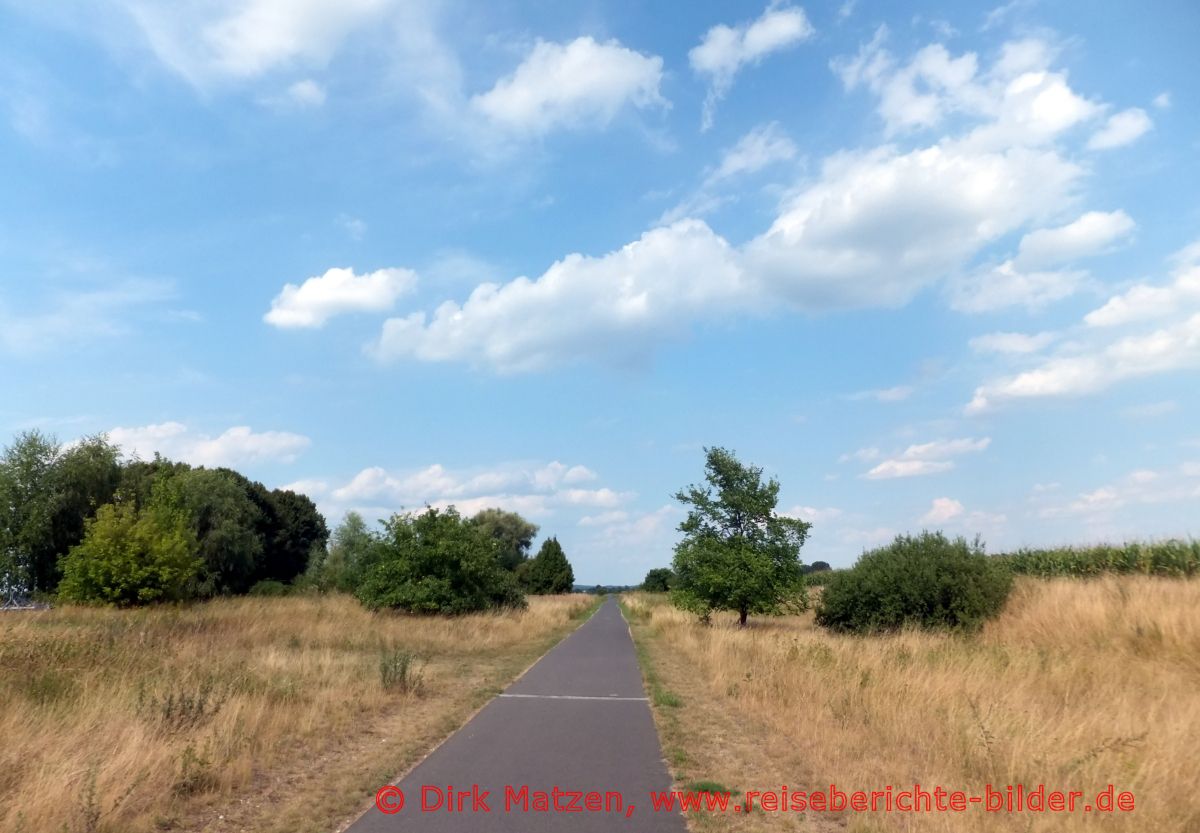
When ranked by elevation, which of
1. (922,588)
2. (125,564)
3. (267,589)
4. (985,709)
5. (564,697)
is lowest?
(564,697)

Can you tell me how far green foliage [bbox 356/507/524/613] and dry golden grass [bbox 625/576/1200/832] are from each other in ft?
47.1

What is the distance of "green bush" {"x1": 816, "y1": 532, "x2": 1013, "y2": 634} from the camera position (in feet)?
64.3

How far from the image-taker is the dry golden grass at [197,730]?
6.04 meters

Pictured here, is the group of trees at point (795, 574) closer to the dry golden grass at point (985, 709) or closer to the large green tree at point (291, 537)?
the dry golden grass at point (985, 709)

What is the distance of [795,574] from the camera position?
25469mm

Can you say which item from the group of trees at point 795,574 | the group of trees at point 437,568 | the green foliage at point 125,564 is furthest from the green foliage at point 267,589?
the group of trees at point 795,574

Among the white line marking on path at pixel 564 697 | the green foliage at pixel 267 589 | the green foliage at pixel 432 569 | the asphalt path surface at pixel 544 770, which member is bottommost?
the white line marking on path at pixel 564 697

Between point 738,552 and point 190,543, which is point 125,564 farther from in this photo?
point 738,552

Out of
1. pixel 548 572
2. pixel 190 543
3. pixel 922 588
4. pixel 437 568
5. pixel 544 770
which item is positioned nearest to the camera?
pixel 544 770

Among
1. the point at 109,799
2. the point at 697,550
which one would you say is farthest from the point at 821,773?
the point at 697,550

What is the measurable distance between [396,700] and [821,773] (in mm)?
7040

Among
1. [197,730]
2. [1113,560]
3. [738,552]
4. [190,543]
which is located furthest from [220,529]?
[1113,560]

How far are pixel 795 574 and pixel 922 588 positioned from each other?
5552mm

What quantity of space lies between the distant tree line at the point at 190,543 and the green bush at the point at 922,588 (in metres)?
15.6
